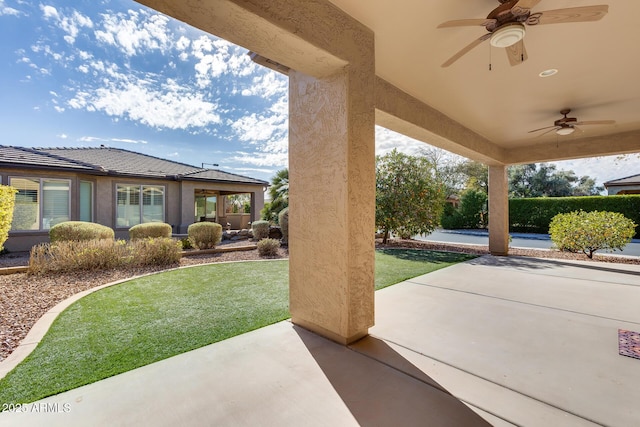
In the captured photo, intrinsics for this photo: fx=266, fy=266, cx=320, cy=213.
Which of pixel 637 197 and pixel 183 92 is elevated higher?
pixel 183 92

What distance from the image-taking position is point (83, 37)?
39.3ft

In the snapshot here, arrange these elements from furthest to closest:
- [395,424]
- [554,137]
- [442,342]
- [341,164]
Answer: [554,137] < [442,342] < [341,164] < [395,424]

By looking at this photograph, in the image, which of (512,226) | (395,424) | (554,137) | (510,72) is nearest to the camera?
(395,424)

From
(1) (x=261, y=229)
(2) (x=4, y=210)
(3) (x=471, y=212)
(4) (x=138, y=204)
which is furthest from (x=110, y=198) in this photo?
(3) (x=471, y=212)

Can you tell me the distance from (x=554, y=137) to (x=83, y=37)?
18.8 metres

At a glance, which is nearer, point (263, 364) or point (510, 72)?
point (263, 364)

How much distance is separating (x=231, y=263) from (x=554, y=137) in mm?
9825

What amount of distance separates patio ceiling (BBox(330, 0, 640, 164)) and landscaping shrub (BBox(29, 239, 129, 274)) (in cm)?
700

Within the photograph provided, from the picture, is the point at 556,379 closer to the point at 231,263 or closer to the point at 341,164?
the point at 341,164

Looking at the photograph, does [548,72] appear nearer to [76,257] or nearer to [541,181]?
[76,257]

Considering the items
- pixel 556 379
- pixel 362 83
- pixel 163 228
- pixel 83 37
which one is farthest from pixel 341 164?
pixel 83 37

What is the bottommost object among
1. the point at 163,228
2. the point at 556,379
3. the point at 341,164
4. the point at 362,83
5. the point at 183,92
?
the point at 556,379

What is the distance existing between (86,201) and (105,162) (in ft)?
8.21

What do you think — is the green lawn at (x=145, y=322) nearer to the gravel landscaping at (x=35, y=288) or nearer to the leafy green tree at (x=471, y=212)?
the gravel landscaping at (x=35, y=288)
